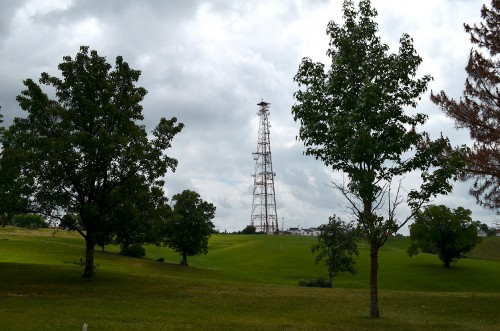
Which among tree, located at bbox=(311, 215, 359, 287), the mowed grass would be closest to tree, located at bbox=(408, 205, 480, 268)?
tree, located at bbox=(311, 215, 359, 287)

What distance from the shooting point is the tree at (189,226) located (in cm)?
6962

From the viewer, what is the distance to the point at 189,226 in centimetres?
7025

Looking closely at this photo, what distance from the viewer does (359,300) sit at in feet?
95.6

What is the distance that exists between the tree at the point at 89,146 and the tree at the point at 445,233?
47004 millimetres

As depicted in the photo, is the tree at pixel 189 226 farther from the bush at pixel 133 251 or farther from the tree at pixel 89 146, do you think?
the tree at pixel 89 146

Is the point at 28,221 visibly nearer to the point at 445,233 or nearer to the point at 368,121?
the point at 368,121

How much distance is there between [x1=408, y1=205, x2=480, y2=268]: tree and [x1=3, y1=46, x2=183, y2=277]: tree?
1851 inches

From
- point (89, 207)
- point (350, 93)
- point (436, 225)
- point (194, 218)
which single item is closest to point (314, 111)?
point (350, 93)

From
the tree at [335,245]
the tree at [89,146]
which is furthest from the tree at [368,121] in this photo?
the tree at [335,245]

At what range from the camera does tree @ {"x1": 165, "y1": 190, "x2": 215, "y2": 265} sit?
69.6 meters

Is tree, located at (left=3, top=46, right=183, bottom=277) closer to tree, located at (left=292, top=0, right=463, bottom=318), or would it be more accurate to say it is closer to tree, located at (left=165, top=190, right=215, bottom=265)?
tree, located at (left=292, top=0, right=463, bottom=318)

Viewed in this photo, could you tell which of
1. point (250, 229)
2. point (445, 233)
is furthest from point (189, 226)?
point (250, 229)

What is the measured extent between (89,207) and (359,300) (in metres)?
17.7

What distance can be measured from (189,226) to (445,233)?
121ft
